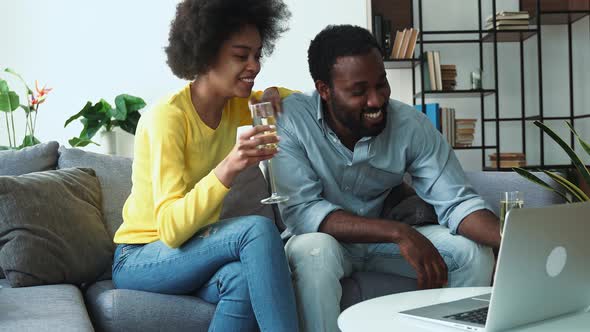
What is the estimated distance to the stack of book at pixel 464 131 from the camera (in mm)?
4845

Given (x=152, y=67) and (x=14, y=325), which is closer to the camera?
(x=14, y=325)

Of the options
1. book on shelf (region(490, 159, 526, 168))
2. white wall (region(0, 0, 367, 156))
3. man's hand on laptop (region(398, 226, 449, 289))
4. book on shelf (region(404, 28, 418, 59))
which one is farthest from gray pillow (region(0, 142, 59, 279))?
book on shelf (region(490, 159, 526, 168))

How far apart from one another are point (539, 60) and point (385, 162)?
3.06m

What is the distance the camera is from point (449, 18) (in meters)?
5.10

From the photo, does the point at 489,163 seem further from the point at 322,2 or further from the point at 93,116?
the point at 93,116

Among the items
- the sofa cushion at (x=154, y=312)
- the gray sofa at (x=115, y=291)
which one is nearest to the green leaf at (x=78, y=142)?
the gray sofa at (x=115, y=291)

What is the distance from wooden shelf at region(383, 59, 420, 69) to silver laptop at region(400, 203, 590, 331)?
11.5ft

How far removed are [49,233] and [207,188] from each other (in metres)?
0.64

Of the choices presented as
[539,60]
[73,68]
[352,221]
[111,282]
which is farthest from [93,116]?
[539,60]

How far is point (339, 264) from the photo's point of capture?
6.35 ft

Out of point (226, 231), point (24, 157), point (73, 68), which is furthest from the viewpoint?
point (73, 68)

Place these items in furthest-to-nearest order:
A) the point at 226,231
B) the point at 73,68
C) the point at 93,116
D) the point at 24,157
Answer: the point at 73,68
the point at 93,116
the point at 24,157
the point at 226,231

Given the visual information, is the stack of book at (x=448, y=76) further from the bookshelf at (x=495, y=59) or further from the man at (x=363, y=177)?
the man at (x=363, y=177)

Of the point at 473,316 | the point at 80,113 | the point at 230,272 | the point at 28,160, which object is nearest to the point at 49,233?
the point at 28,160
